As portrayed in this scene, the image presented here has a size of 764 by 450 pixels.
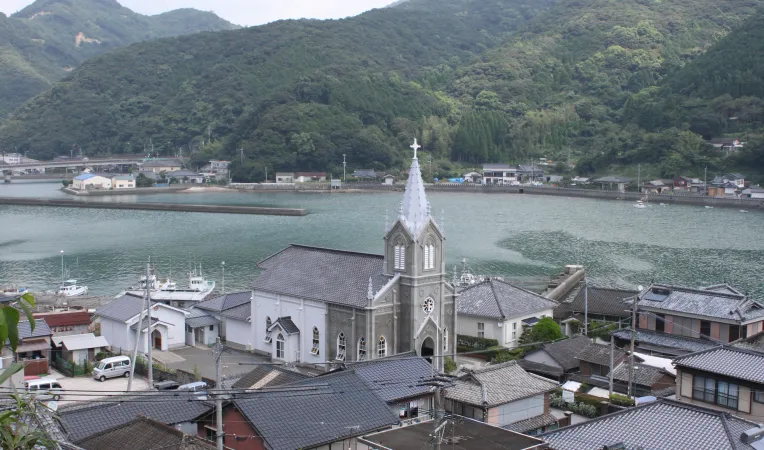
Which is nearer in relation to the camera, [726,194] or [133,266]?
[133,266]

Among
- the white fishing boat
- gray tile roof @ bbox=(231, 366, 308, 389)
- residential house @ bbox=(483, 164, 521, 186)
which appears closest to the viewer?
gray tile roof @ bbox=(231, 366, 308, 389)

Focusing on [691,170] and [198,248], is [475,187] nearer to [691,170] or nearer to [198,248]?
[691,170]

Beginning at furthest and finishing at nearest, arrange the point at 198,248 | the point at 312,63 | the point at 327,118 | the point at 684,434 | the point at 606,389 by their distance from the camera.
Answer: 1. the point at 312,63
2. the point at 327,118
3. the point at 198,248
4. the point at 606,389
5. the point at 684,434

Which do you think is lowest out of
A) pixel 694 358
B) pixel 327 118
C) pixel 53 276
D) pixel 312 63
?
pixel 53 276

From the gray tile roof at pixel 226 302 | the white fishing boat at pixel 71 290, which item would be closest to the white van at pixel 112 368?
the gray tile roof at pixel 226 302

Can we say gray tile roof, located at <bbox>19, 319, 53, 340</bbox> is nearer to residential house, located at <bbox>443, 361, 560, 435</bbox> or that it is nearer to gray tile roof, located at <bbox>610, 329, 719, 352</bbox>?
residential house, located at <bbox>443, 361, 560, 435</bbox>

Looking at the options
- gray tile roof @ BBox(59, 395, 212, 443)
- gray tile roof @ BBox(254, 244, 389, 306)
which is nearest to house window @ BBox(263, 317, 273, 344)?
gray tile roof @ BBox(254, 244, 389, 306)

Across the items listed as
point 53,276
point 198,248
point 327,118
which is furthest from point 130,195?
point 53,276

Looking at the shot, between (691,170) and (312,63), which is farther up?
(312,63)

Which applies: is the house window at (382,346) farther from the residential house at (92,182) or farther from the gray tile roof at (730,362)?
the residential house at (92,182)
